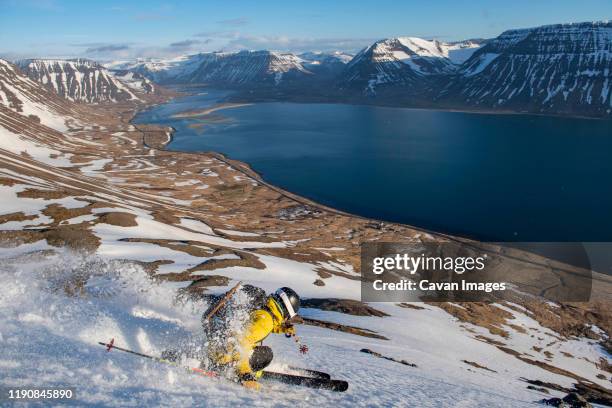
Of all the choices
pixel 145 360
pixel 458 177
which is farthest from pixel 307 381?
pixel 458 177

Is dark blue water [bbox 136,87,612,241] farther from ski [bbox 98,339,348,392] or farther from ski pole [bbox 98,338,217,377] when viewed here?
ski pole [bbox 98,338,217,377]

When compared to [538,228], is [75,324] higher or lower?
higher

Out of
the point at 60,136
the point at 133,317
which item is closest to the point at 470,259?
the point at 133,317

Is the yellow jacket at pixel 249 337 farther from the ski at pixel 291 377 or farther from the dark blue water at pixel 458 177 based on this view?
the dark blue water at pixel 458 177

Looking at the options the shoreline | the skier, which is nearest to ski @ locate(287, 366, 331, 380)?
the skier

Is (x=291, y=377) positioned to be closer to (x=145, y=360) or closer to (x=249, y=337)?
(x=249, y=337)

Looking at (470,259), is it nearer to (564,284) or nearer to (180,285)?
(564,284)
